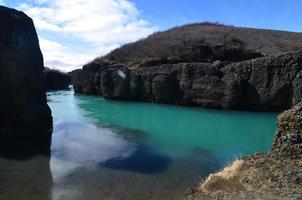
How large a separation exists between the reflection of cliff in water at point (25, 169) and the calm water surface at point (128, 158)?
3 centimetres

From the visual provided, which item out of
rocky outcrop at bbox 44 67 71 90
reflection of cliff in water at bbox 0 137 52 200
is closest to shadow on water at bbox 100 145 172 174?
reflection of cliff in water at bbox 0 137 52 200

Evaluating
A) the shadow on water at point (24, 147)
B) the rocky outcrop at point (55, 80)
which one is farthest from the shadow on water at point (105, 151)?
the rocky outcrop at point (55, 80)

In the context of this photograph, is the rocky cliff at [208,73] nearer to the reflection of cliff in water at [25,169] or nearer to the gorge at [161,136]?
the gorge at [161,136]

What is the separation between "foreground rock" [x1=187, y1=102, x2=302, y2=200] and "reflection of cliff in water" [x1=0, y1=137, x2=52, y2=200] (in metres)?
4.57

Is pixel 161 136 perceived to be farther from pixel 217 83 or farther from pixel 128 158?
pixel 217 83

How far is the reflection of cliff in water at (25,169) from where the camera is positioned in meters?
10.9

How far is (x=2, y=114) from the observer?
63.3 feet

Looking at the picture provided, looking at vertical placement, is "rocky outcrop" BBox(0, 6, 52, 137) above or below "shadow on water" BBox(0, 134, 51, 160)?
above

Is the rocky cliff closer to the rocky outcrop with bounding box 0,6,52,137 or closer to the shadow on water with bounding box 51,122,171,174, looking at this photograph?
the shadow on water with bounding box 51,122,171,174

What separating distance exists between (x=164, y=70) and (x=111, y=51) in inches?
1467

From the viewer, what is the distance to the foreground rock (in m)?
8.33

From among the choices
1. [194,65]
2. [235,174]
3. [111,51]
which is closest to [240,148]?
[235,174]

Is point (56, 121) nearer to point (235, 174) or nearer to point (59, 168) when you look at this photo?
point (59, 168)

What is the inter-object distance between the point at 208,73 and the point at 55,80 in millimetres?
52000
